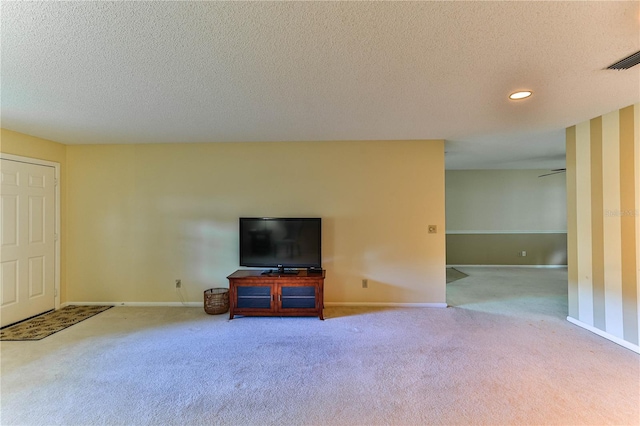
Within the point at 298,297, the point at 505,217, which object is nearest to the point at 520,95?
the point at 298,297

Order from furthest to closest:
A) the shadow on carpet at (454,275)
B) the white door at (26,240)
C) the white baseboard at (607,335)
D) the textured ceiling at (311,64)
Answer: the shadow on carpet at (454,275), the white door at (26,240), the white baseboard at (607,335), the textured ceiling at (311,64)

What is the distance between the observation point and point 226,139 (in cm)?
377

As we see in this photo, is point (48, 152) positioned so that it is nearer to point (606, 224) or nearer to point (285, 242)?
point (285, 242)

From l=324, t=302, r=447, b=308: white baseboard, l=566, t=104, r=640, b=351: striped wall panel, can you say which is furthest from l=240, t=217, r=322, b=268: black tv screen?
l=566, t=104, r=640, b=351: striped wall panel

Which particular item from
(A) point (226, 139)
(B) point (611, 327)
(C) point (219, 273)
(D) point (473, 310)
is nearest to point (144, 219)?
(C) point (219, 273)

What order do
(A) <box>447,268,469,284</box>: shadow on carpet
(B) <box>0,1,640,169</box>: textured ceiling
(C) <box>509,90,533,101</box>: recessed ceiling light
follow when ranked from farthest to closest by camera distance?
1. (A) <box>447,268,469,284</box>: shadow on carpet
2. (C) <box>509,90,533,101</box>: recessed ceiling light
3. (B) <box>0,1,640,169</box>: textured ceiling

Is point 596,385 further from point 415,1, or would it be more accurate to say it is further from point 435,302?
point 415,1

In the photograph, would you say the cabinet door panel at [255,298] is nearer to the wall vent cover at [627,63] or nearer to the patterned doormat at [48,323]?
the patterned doormat at [48,323]

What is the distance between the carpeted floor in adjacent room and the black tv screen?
0.72 m

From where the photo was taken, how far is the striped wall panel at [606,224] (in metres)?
2.69

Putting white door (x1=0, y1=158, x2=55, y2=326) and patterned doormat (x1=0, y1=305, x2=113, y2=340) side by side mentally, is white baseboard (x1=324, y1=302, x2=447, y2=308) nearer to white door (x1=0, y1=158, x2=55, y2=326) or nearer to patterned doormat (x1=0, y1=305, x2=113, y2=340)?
patterned doormat (x1=0, y1=305, x2=113, y2=340)

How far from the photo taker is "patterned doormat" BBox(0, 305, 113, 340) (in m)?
2.98

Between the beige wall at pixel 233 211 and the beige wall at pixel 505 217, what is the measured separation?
10.6ft

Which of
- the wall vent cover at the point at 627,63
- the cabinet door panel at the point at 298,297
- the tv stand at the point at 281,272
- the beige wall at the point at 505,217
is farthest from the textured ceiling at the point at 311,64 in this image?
the beige wall at the point at 505,217
